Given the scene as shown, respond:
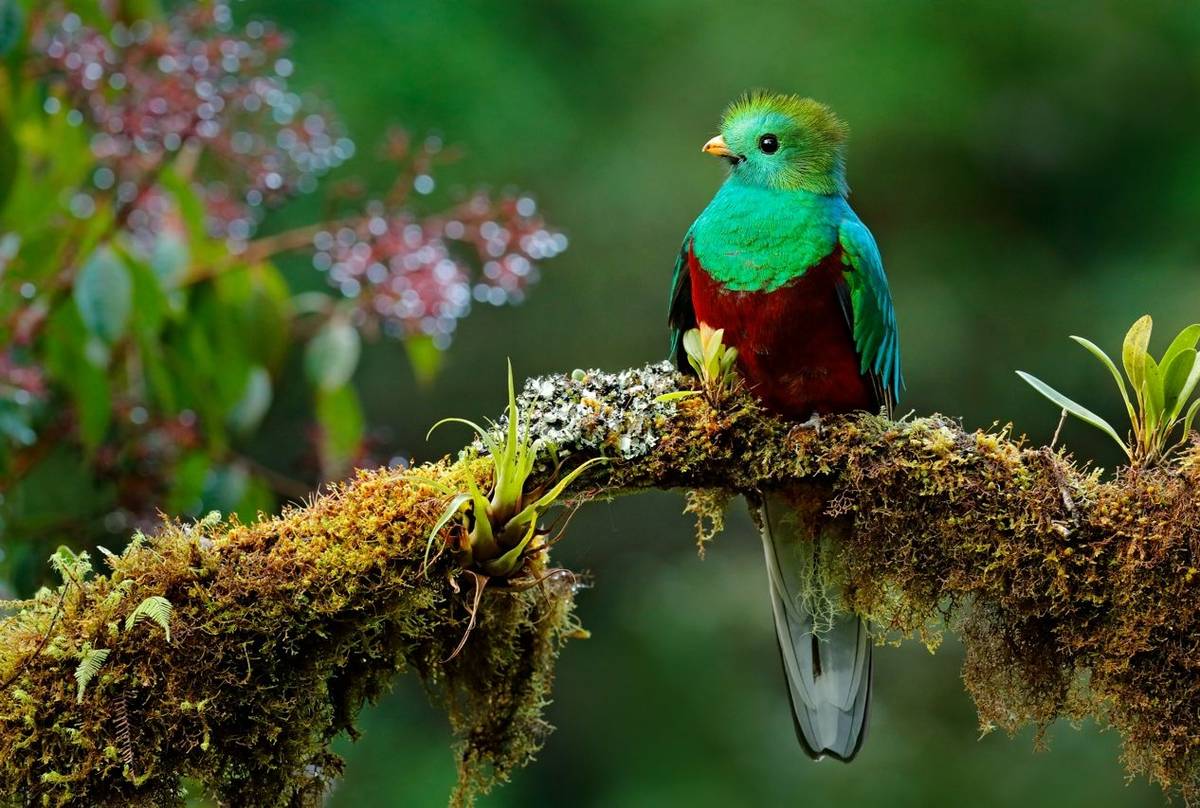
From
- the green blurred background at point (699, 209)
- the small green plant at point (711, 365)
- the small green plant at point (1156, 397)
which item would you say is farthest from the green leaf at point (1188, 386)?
the green blurred background at point (699, 209)

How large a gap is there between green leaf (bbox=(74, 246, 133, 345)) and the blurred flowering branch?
2.6 inches

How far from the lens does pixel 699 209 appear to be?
6887 mm

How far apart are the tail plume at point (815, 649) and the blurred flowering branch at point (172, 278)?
84 centimetres

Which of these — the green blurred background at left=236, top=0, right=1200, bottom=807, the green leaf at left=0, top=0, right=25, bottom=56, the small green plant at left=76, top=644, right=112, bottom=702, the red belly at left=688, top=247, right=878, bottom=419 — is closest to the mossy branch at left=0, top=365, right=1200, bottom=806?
the small green plant at left=76, top=644, right=112, bottom=702

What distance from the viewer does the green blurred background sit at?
6547 millimetres

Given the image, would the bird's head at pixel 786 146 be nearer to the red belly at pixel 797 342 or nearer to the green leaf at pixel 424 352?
the red belly at pixel 797 342

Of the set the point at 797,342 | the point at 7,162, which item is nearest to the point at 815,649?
the point at 797,342

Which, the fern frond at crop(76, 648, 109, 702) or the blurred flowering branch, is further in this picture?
the blurred flowering branch

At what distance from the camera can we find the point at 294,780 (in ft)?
6.51

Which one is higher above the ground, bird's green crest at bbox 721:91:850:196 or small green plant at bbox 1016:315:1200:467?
bird's green crest at bbox 721:91:850:196

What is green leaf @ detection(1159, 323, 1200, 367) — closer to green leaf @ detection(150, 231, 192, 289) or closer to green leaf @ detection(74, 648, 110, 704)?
green leaf @ detection(74, 648, 110, 704)

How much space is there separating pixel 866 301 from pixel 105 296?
1.44m

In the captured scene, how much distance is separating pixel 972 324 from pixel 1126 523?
495 centimetres

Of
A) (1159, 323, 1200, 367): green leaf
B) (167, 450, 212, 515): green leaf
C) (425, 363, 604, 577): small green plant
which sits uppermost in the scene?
(1159, 323, 1200, 367): green leaf
